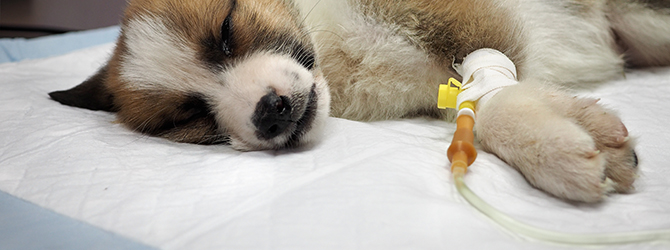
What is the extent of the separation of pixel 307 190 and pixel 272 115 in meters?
0.32

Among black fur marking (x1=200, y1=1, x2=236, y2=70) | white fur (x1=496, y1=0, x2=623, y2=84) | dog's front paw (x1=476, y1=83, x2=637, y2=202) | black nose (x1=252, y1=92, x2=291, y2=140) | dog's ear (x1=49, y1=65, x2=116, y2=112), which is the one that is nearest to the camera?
dog's front paw (x1=476, y1=83, x2=637, y2=202)

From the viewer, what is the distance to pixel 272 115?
118 centimetres

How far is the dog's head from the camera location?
1.23m

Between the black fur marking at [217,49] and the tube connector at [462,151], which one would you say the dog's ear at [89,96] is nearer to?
the black fur marking at [217,49]

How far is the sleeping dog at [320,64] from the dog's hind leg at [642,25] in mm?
106

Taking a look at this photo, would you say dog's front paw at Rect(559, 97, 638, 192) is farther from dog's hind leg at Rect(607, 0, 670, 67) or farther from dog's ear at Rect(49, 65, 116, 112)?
dog's ear at Rect(49, 65, 116, 112)

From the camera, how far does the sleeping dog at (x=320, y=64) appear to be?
1.21m

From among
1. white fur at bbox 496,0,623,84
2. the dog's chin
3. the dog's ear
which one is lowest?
the dog's ear

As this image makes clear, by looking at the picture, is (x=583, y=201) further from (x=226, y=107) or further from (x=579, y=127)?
(x=226, y=107)

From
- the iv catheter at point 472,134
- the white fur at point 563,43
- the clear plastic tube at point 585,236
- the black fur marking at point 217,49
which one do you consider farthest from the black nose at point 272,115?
the white fur at point 563,43

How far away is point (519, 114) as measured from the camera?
0.99m

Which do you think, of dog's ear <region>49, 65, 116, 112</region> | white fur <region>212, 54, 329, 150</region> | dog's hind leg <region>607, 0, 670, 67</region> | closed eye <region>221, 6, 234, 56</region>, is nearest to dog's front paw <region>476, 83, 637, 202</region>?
white fur <region>212, 54, 329, 150</region>

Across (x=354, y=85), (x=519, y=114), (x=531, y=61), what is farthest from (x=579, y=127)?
(x=354, y=85)

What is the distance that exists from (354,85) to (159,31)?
63 cm
